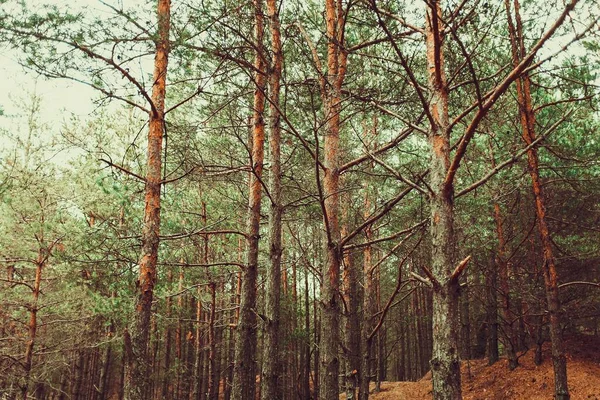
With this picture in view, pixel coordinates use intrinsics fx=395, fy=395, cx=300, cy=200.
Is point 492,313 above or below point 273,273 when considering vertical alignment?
below

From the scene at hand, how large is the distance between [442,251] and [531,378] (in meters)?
9.64

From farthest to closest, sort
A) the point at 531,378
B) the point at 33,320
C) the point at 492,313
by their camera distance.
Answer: the point at 492,313 < the point at 531,378 < the point at 33,320

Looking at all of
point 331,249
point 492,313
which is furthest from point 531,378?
point 331,249

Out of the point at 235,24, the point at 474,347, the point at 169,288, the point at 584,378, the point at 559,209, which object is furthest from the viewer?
the point at 474,347

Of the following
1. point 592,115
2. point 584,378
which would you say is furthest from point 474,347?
point 592,115

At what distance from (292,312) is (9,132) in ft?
42.4

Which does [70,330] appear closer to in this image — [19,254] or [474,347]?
[19,254]

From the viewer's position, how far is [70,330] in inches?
529

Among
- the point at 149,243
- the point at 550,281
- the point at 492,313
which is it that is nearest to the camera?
the point at 149,243

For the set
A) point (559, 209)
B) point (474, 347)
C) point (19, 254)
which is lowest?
point (474, 347)

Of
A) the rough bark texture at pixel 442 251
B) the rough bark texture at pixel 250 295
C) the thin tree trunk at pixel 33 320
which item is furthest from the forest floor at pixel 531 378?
the thin tree trunk at pixel 33 320

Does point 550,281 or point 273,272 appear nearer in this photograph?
point 273,272

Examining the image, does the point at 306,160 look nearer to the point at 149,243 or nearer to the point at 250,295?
the point at 250,295

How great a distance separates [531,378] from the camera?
10328mm
